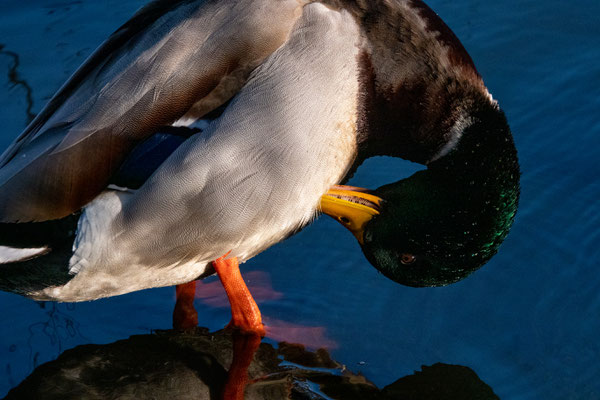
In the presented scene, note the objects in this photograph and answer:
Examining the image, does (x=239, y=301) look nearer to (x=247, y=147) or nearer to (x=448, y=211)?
(x=247, y=147)

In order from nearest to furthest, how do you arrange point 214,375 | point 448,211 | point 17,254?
point 17,254
point 448,211
point 214,375

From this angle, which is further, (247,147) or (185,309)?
(185,309)

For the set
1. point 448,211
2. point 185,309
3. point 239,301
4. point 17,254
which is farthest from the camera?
point 185,309

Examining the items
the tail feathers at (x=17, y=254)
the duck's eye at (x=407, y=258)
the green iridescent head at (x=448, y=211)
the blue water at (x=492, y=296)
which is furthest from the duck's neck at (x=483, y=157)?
the tail feathers at (x=17, y=254)

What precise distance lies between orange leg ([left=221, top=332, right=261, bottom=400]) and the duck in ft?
1.40

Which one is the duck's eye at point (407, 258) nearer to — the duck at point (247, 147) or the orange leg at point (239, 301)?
the duck at point (247, 147)

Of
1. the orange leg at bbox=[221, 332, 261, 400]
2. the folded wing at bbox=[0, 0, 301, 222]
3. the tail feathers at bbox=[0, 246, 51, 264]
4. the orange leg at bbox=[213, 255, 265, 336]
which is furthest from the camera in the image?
the orange leg at bbox=[213, 255, 265, 336]

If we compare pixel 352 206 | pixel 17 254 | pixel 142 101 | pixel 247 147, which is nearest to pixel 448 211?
pixel 352 206

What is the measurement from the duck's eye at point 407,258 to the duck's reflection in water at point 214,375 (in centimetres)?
48

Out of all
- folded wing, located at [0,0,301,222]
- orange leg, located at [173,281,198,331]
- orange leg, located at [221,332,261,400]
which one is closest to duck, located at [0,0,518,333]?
folded wing, located at [0,0,301,222]

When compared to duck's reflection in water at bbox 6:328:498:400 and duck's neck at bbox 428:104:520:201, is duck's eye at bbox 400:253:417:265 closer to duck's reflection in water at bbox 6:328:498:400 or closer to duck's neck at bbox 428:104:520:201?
duck's neck at bbox 428:104:520:201

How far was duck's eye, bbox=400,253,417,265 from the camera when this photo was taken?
3.79 m

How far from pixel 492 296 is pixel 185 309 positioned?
1.50 m

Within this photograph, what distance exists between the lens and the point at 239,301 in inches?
160
